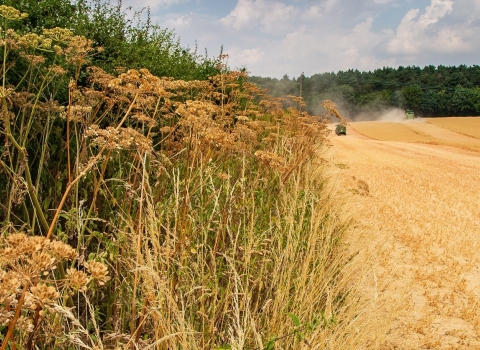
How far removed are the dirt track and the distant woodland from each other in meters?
55.6

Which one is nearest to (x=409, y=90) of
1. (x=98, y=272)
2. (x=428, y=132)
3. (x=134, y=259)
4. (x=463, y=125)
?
(x=463, y=125)

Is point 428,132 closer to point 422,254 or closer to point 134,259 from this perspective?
point 422,254

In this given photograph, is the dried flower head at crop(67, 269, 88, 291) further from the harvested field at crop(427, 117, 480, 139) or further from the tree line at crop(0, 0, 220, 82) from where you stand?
the harvested field at crop(427, 117, 480, 139)

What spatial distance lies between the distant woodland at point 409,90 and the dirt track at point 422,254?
55.6 meters

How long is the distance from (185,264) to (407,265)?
11.2ft

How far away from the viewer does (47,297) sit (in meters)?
1.02

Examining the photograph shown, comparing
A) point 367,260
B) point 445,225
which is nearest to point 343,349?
point 367,260

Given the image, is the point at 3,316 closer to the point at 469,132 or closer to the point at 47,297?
the point at 47,297

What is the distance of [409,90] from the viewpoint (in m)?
79.9

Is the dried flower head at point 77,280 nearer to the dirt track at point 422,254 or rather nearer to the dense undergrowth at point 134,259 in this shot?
the dense undergrowth at point 134,259

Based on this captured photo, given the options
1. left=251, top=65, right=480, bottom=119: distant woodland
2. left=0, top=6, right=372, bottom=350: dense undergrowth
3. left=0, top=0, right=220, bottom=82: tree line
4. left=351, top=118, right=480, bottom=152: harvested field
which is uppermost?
left=251, top=65, right=480, bottom=119: distant woodland

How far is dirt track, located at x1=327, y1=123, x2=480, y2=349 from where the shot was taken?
11.1 ft

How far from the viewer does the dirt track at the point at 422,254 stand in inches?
134

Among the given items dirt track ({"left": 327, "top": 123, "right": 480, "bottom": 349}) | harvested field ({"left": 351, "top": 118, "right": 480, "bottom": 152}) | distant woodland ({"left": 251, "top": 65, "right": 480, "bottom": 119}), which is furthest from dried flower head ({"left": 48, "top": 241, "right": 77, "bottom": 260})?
distant woodland ({"left": 251, "top": 65, "right": 480, "bottom": 119})
